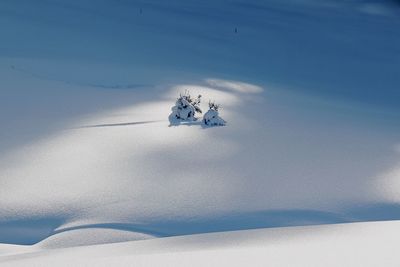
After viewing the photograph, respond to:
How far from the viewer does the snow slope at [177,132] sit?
3.59m

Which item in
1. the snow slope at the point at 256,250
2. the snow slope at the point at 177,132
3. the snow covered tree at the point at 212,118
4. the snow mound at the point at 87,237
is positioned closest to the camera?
the snow slope at the point at 256,250

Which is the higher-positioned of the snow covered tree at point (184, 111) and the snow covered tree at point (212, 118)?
the snow covered tree at point (184, 111)

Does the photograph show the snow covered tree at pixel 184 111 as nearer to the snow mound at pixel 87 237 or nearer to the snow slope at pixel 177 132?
the snow slope at pixel 177 132

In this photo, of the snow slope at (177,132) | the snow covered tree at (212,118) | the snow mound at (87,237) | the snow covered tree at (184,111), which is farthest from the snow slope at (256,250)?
the snow covered tree at (184,111)

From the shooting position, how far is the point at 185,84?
677cm

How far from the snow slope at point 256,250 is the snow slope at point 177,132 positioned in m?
0.51

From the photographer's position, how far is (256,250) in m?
2.38

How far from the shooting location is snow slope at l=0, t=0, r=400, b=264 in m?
3.59

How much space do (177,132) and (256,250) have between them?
2622 millimetres

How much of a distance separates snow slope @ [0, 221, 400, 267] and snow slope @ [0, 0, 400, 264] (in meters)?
0.51

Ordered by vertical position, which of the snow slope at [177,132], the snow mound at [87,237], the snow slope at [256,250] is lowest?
the snow slope at [256,250]

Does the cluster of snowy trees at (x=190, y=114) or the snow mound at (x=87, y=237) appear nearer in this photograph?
the snow mound at (x=87, y=237)

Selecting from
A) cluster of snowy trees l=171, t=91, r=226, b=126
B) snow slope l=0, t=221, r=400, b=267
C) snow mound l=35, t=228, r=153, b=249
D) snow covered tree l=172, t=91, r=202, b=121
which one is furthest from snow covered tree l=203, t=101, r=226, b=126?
snow slope l=0, t=221, r=400, b=267

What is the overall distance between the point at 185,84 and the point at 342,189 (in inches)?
119
